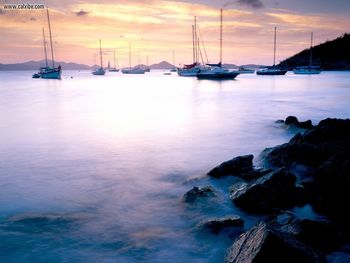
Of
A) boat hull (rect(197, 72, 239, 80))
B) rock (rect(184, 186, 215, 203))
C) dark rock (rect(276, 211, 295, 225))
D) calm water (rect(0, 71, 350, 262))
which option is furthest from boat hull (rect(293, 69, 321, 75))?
dark rock (rect(276, 211, 295, 225))

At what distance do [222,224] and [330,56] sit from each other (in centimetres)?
13791

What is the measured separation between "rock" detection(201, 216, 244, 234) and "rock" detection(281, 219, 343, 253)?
813mm

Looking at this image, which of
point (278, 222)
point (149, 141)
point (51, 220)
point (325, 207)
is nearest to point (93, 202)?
point (51, 220)

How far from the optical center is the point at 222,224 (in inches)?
223

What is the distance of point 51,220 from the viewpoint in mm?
6254

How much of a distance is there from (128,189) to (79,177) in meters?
1.72

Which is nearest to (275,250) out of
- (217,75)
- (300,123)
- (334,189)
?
(334,189)

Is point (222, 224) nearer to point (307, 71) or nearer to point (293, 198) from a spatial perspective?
point (293, 198)

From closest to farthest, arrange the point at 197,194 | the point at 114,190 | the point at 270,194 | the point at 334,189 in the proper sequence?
the point at 270,194, the point at 334,189, the point at 197,194, the point at 114,190

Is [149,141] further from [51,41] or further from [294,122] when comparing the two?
[51,41]

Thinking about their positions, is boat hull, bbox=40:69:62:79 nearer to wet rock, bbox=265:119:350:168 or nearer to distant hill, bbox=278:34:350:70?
wet rock, bbox=265:119:350:168

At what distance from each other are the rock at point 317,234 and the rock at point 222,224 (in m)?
0.81

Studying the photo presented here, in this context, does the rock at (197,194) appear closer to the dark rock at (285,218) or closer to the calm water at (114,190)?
the calm water at (114,190)

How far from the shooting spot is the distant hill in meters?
119
